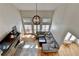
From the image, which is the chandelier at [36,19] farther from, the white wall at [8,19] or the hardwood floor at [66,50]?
the hardwood floor at [66,50]

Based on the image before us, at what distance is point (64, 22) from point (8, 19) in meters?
0.72

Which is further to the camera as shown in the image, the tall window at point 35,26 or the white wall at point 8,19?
the tall window at point 35,26

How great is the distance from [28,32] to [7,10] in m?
0.38

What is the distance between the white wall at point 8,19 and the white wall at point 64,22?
48 centimetres

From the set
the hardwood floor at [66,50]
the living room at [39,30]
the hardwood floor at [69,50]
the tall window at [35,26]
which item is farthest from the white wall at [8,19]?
the hardwood floor at [69,50]

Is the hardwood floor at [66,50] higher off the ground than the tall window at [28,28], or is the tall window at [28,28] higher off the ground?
the tall window at [28,28]

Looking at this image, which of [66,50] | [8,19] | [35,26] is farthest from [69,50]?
[8,19]

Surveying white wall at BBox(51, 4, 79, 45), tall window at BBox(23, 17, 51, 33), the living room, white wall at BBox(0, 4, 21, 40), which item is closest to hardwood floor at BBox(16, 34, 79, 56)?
the living room

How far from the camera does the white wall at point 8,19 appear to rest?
112 centimetres

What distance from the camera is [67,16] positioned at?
1.22m

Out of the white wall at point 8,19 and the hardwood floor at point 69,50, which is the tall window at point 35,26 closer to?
the white wall at point 8,19

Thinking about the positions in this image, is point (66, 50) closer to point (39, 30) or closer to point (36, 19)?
point (39, 30)

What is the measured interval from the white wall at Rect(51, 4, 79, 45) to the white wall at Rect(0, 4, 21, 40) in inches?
19.0

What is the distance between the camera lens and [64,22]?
1.26 meters
